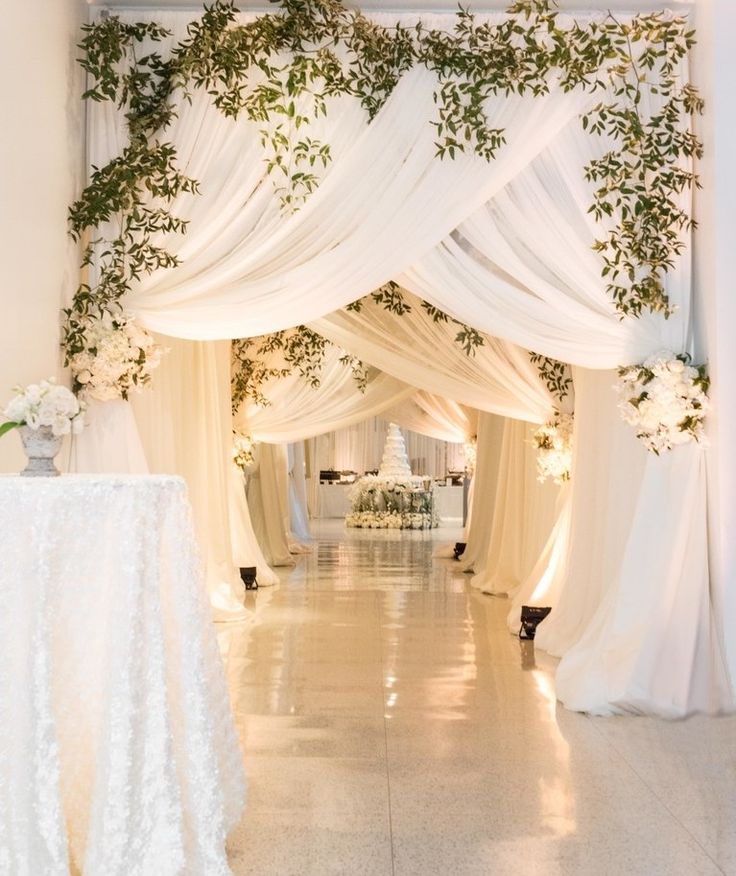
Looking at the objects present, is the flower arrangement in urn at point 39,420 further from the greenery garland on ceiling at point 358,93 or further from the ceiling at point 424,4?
the ceiling at point 424,4

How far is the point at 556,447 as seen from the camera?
22.8 ft

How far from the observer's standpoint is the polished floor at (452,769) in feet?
9.62

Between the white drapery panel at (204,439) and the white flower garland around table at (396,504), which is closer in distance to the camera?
the white drapery panel at (204,439)

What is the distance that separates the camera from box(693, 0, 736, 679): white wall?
190 inches

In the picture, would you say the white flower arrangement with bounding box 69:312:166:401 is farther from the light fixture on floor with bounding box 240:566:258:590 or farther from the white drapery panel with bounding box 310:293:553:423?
the light fixture on floor with bounding box 240:566:258:590

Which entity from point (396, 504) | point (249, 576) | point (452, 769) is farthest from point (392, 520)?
point (452, 769)

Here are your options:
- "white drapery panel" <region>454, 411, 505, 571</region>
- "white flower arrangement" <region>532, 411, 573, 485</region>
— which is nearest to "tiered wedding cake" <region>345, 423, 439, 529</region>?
"white drapery panel" <region>454, 411, 505, 571</region>

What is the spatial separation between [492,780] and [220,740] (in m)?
1.15

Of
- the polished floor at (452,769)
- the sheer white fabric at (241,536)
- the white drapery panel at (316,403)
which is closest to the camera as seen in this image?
the polished floor at (452,769)

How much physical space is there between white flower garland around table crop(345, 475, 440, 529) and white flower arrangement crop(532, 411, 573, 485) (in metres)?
10.2

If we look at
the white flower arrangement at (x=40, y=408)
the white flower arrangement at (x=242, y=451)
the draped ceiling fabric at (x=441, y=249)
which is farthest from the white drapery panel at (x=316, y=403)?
the white flower arrangement at (x=40, y=408)

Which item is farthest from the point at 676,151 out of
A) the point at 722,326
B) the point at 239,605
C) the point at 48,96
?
the point at 239,605

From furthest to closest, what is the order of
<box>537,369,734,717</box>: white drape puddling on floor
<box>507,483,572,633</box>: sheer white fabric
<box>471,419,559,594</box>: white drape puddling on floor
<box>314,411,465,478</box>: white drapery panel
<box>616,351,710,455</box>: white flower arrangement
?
<box>314,411,465,478</box>: white drapery panel < <box>471,419,559,594</box>: white drape puddling on floor < <box>507,483,572,633</box>: sheer white fabric < <box>616,351,710,455</box>: white flower arrangement < <box>537,369,734,717</box>: white drape puddling on floor

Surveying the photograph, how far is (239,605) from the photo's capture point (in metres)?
7.43
